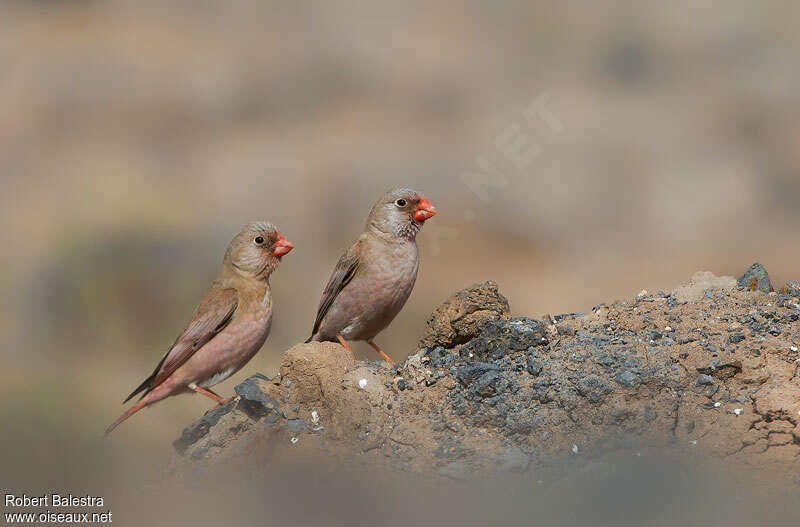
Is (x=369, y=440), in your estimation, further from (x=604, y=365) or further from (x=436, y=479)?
(x=604, y=365)

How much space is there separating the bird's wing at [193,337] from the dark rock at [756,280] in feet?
13.8

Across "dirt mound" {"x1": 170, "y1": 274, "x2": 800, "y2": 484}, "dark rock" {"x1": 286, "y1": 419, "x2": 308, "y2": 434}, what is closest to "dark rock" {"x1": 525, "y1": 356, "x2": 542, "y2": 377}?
"dirt mound" {"x1": 170, "y1": 274, "x2": 800, "y2": 484}

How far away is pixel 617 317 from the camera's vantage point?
6680 millimetres

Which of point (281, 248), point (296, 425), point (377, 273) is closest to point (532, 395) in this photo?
point (296, 425)

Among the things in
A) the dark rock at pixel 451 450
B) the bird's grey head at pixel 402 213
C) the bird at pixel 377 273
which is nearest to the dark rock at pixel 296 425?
the dark rock at pixel 451 450

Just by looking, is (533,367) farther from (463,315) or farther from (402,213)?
(402,213)

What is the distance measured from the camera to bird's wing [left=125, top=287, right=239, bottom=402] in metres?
6.71

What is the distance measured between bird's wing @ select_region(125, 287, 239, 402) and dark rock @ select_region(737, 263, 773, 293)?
13.8 ft

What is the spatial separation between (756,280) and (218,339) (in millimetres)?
4405

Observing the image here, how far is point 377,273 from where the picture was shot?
7.46 metres

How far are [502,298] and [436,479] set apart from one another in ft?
6.77

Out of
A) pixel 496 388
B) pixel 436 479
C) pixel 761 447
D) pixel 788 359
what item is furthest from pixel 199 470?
pixel 788 359

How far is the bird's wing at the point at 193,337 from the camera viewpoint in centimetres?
671

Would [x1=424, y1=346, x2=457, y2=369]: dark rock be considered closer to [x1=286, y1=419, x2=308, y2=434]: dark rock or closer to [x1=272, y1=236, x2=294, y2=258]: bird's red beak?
[x1=286, y1=419, x2=308, y2=434]: dark rock
